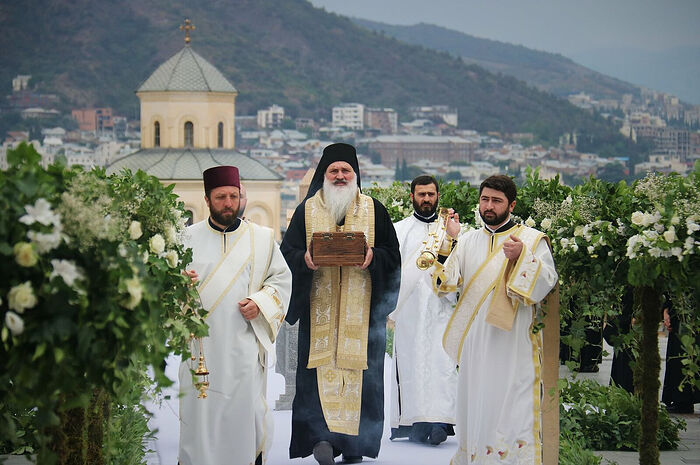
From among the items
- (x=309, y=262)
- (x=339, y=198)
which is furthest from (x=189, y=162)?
(x=309, y=262)

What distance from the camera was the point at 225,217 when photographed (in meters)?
6.05

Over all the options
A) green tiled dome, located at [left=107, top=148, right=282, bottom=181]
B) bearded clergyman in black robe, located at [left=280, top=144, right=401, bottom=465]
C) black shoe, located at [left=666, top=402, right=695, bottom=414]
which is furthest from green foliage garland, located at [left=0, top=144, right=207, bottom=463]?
green tiled dome, located at [left=107, top=148, right=282, bottom=181]

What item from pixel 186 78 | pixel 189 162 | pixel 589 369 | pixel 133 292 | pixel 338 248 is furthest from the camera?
pixel 186 78

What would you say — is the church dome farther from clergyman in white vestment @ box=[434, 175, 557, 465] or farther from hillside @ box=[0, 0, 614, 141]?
clergyman in white vestment @ box=[434, 175, 557, 465]

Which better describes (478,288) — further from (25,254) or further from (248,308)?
(25,254)

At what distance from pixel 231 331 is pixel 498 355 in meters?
1.44

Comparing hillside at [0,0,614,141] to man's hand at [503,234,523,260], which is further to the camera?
hillside at [0,0,614,141]

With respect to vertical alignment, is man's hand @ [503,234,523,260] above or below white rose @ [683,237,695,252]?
below

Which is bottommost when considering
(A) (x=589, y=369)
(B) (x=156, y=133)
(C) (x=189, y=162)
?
(A) (x=589, y=369)

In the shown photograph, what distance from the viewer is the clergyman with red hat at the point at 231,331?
5.89 m

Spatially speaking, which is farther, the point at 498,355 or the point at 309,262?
the point at 309,262

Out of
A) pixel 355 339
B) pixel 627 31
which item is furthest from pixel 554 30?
pixel 355 339

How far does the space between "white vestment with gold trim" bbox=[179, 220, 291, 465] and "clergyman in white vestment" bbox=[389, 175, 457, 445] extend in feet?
5.31

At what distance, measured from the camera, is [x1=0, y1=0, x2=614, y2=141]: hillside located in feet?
310
